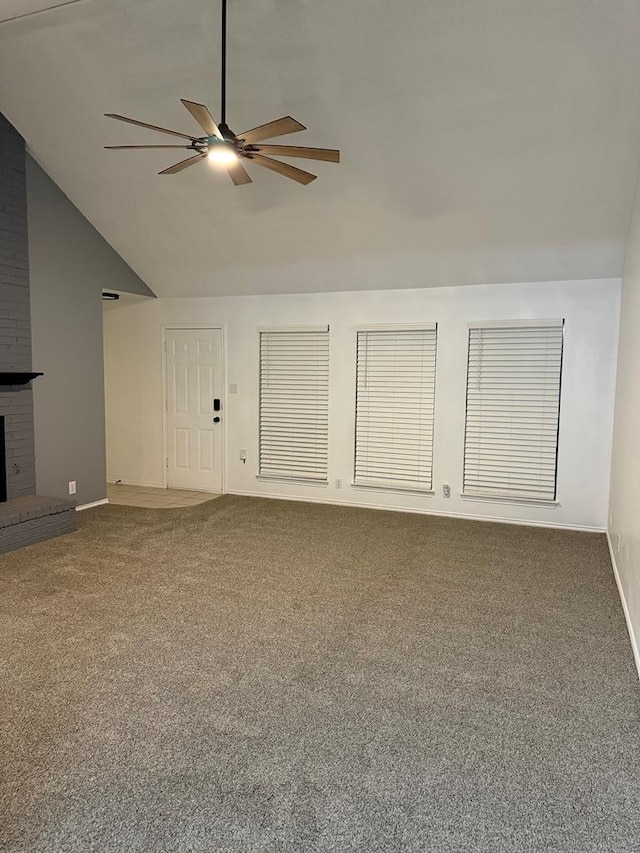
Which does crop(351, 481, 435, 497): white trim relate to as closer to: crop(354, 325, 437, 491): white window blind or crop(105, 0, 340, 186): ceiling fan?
crop(354, 325, 437, 491): white window blind

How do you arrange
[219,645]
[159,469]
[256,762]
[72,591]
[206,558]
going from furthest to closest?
[159,469], [206,558], [72,591], [219,645], [256,762]

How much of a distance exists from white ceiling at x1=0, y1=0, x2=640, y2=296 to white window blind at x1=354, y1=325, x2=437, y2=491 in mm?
629

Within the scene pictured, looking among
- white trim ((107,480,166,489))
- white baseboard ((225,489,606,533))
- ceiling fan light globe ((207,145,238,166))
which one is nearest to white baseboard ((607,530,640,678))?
white baseboard ((225,489,606,533))

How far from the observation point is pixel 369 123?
406cm

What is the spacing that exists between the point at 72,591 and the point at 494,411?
4090 millimetres

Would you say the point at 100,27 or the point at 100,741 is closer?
the point at 100,741

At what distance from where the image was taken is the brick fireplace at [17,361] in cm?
500

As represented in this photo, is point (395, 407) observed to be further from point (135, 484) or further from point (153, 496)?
point (135, 484)

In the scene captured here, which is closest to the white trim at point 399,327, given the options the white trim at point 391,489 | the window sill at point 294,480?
the white trim at point 391,489

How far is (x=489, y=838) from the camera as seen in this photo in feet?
5.92

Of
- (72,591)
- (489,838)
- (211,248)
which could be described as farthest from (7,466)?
(489,838)

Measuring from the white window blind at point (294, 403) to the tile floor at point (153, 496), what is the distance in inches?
33.7

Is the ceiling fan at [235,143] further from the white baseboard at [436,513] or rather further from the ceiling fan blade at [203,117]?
the white baseboard at [436,513]

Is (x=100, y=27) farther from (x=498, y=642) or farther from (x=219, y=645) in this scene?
(x=498, y=642)
